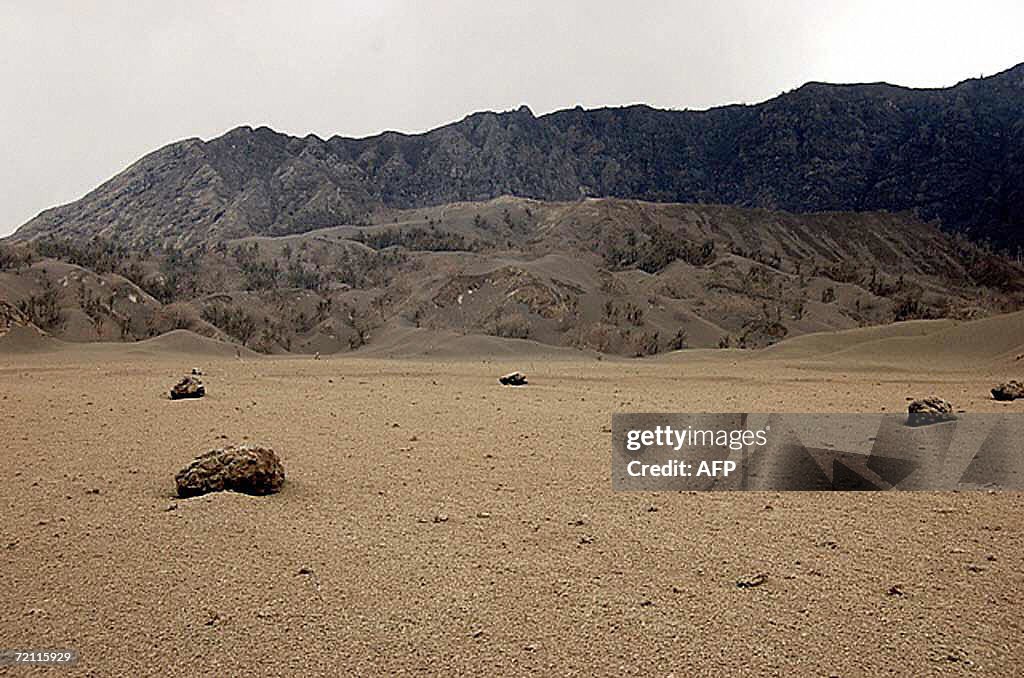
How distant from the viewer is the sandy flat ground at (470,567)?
341 cm

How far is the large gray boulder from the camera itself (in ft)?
19.3

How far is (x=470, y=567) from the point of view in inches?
177

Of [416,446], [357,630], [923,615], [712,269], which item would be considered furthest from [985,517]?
[712,269]

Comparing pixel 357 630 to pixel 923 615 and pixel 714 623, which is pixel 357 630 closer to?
pixel 714 623

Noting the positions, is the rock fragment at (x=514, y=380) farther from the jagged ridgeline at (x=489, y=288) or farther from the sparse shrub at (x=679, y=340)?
the sparse shrub at (x=679, y=340)

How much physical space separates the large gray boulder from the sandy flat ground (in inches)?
9.2

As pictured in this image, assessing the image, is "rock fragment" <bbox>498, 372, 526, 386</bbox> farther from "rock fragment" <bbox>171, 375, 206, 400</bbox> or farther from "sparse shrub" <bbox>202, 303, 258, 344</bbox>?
"sparse shrub" <bbox>202, 303, 258, 344</bbox>

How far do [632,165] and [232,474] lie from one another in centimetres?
11455

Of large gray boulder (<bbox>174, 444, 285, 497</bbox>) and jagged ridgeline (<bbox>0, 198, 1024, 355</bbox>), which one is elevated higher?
jagged ridgeline (<bbox>0, 198, 1024, 355</bbox>)

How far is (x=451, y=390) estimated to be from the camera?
15.1 meters

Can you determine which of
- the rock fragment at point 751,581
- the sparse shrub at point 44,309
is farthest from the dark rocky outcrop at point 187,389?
the sparse shrub at point 44,309

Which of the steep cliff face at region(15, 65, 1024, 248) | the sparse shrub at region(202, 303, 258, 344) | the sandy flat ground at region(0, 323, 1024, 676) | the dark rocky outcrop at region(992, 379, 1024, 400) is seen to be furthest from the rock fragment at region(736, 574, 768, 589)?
the steep cliff face at region(15, 65, 1024, 248)

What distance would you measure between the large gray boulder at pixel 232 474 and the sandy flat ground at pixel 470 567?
0.77 feet

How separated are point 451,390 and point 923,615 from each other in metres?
11.8
